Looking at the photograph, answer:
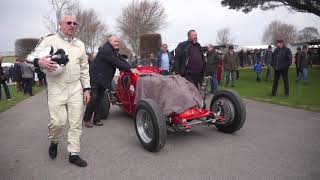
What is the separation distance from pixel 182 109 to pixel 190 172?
1.52 m

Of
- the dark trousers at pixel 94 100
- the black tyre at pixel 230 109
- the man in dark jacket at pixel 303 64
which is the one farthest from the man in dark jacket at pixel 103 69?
the man in dark jacket at pixel 303 64

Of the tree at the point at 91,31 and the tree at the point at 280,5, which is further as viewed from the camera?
the tree at the point at 91,31

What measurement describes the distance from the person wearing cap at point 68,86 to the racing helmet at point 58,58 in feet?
0.16

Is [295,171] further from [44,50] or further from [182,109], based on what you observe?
[44,50]

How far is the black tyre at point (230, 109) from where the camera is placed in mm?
6270

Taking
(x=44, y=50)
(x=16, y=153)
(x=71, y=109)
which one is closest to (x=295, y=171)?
(x=71, y=109)

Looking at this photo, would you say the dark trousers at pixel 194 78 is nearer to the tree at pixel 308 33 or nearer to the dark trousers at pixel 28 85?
the dark trousers at pixel 28 85

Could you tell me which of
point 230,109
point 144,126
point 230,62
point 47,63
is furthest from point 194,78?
point 230,62

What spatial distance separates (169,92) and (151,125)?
2.62ft

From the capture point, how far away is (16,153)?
569cm

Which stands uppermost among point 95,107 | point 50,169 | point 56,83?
point 56,83

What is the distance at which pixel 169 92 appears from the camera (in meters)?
6.17

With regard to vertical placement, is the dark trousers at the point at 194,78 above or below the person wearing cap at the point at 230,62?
below

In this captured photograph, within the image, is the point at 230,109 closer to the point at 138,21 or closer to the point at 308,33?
the point at 138,21
